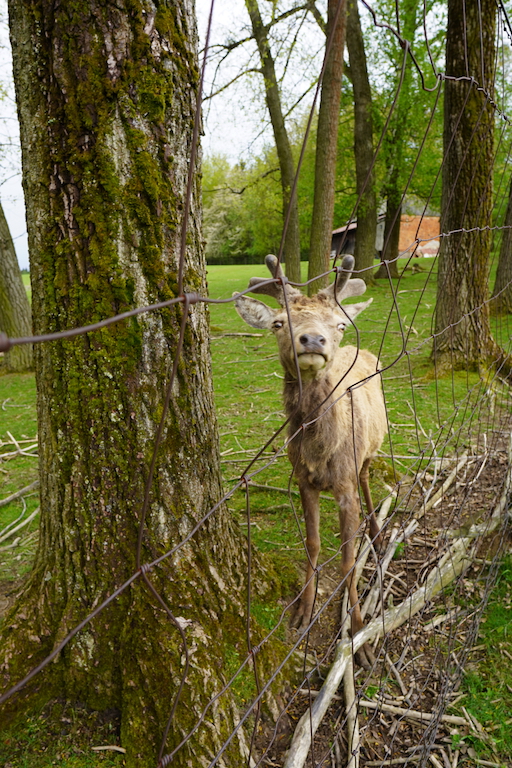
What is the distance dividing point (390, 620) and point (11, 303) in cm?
875

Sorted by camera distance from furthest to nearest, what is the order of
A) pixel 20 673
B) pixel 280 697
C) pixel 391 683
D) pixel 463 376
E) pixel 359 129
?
pixel 359 129 < pixel 463 376 < pixel 391 683 < pixel 280 697 < pixel 20 673

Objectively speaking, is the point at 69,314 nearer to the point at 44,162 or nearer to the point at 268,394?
the point at 44,162

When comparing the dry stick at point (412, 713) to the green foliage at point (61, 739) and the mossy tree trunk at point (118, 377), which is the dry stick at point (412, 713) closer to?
the mossy tree trunk at point (118, 377)

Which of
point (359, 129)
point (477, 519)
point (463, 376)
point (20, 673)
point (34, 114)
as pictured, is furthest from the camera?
point (359, 129)

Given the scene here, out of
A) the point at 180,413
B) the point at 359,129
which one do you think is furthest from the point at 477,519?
the point at 359,129

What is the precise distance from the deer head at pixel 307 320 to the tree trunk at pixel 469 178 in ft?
10.5

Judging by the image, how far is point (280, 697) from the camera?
2516mm

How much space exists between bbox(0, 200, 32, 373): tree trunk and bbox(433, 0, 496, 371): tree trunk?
7.15m

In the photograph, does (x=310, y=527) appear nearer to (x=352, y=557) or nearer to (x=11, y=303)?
(x=352, y=557)

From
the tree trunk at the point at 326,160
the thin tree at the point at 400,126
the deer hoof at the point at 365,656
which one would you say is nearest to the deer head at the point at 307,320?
the deer hoof at the point at 365,656

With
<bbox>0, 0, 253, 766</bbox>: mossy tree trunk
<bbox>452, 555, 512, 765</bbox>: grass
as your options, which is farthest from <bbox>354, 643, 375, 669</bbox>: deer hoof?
<bbox>0, 0, 253, 766</bbox>: mossy tree trunk

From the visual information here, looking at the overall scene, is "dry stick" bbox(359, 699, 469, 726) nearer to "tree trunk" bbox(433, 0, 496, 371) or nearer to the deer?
the deer

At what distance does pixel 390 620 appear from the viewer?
2.99 m

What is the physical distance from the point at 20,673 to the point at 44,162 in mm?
2127
